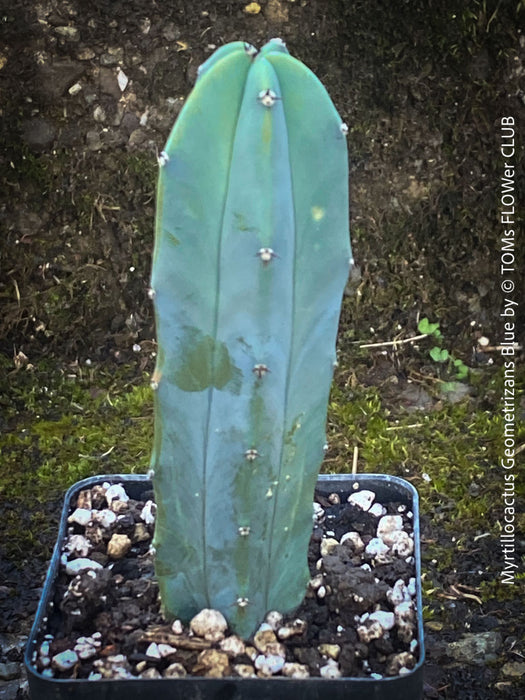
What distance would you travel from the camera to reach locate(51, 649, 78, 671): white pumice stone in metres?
1.05

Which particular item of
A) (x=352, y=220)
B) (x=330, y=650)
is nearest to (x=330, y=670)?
(x=330, y=650)

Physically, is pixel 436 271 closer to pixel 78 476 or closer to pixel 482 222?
pixel 482 222

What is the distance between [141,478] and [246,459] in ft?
1.41

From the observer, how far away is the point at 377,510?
1.32 meters

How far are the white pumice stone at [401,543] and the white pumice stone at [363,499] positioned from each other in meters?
0.07

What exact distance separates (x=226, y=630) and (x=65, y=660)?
189mm

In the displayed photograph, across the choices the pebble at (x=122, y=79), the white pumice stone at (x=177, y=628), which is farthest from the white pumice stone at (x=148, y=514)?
the pebble at (x=122, y=79)

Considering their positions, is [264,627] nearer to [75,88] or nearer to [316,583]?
[316,583]

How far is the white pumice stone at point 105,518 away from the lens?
4.24 ft

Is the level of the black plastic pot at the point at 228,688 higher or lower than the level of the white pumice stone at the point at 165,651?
lower

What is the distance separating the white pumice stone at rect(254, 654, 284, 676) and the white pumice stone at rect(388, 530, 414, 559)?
0.87 ft

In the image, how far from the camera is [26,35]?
1.76m

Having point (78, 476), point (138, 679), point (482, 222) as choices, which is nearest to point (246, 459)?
point (138, 679)

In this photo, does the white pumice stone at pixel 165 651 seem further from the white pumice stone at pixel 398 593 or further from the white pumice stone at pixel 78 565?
the white pumice stone at pixel 398 593
